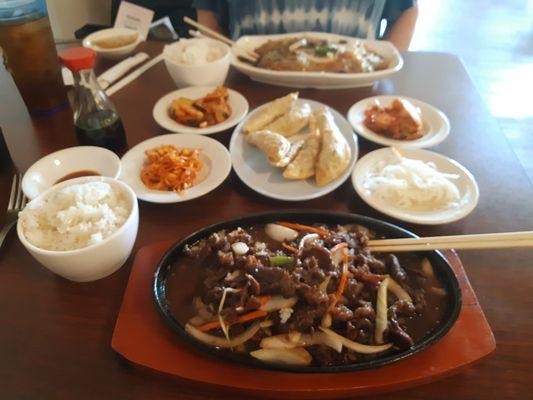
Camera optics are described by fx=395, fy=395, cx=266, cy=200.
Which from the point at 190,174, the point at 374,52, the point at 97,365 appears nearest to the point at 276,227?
the point at 190,174

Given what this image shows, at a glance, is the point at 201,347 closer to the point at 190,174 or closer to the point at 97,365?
the point at 97,365

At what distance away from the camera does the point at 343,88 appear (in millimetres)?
1979

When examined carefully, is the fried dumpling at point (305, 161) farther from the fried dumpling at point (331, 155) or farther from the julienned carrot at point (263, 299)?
the julienned carrot at point (263, 299)

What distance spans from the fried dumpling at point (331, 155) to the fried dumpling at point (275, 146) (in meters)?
0.11

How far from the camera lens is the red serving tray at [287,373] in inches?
32.3

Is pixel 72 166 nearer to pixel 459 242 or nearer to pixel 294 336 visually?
pixel 294 336

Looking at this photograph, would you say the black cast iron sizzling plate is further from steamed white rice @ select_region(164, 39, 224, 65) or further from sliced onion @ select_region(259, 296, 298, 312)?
steamed white rice @ select_region(164, 39, 224, 65)

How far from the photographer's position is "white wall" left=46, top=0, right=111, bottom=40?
13.4ft

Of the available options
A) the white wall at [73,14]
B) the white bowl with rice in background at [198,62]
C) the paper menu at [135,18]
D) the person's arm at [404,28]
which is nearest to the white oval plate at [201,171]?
the white bowl with rice in background at [198,62]

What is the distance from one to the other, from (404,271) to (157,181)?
0.85m

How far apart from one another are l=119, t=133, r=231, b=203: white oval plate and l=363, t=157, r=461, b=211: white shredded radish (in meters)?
0.52

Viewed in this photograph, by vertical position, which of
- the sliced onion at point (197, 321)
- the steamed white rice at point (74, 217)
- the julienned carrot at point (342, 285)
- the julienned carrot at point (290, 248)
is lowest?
the sliced onion at point (197, 321)

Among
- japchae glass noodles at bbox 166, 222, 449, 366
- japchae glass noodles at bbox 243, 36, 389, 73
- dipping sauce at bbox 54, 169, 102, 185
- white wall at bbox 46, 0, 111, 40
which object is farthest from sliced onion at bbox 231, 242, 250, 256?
white wall at bbox 46, 0, 111, 40

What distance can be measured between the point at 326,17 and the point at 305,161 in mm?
1483
